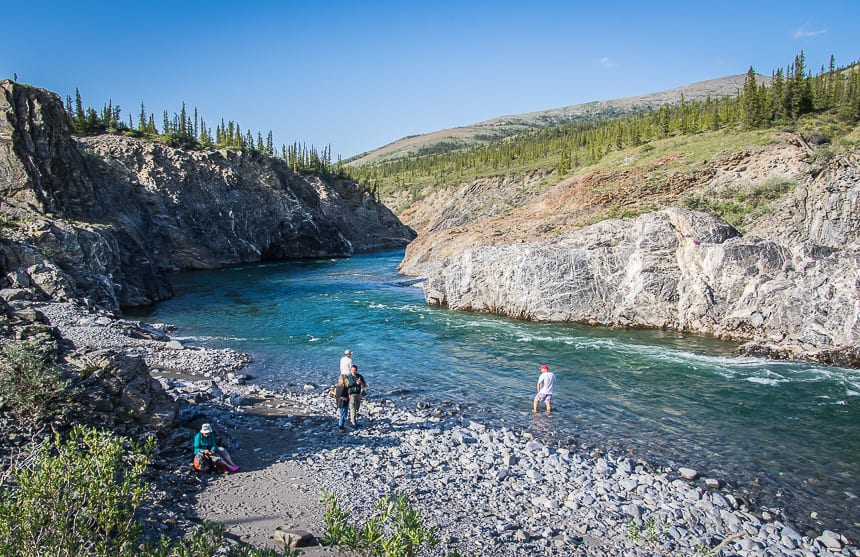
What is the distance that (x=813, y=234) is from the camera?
29250mm

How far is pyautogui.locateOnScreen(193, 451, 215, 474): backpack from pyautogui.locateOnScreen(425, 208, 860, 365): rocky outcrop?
21746 mm

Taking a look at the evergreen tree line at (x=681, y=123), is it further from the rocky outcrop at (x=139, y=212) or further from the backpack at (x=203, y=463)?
the backpack at (x=203, y=463)

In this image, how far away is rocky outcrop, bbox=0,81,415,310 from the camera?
32.7m

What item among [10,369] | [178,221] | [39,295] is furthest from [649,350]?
[178,221]

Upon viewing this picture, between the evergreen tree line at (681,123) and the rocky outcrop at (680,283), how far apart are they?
1144 inches

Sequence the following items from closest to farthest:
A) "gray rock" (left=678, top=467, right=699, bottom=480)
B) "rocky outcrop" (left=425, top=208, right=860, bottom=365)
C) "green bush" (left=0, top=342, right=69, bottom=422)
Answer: "green bush" (left=0, top=342, right=69, bottom=422) → "gray rock" (left=678, top=467, right=699, bottom=480) → "rocky outcrop" (left=425, top=208, right=860, bottom=365)

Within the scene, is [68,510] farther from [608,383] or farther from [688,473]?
[608,383]

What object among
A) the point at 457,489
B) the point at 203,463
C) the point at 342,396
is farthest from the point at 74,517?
the point at 342,396

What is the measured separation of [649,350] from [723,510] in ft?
46.1

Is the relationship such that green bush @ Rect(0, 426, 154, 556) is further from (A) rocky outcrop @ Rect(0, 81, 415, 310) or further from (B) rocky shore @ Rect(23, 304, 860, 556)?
(A) rocky outcrop @ Rect(0, 81, 415, 310)

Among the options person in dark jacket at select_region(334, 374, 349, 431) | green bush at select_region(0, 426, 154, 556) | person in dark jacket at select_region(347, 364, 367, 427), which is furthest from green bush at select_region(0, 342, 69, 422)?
person in dark jacket at select_region(347, 364, 367, 427)

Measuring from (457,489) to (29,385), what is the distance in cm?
881

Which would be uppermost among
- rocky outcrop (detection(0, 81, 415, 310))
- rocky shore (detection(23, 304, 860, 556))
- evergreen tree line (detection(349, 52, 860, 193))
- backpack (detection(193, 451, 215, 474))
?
evergreen tree line (detection(349, 52, 860, 193))

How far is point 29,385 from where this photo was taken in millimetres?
10586
